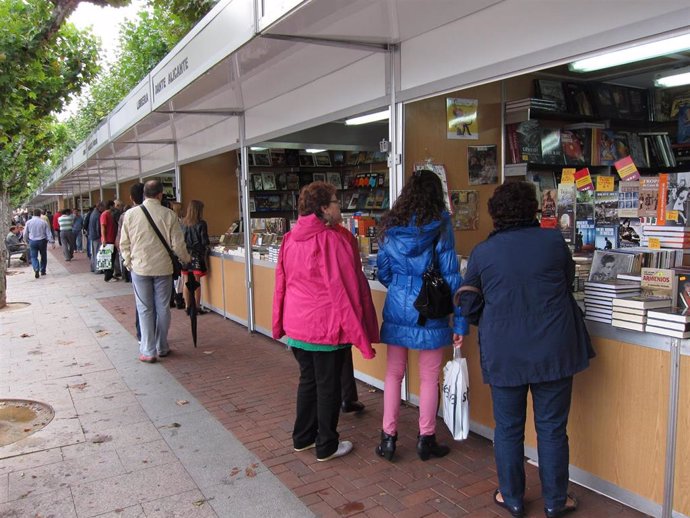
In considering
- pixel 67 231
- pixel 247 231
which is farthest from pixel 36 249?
pixel 247 231

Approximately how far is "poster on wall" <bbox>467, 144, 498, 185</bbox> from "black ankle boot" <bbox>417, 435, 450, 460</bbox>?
2.19 meters

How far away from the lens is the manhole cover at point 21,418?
3.87 m

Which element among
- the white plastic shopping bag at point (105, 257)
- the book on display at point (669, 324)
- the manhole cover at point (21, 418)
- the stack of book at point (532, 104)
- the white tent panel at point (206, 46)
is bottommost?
the manhole cover at point (21, 418)

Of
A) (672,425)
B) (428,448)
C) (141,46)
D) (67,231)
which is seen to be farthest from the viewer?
(141,46)

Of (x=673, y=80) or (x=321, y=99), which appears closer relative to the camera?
(x=673, y=80)

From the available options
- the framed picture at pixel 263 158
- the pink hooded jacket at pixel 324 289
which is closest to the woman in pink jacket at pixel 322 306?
the pink hooded jacket at pixel 324 289

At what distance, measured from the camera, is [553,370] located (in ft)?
8.09

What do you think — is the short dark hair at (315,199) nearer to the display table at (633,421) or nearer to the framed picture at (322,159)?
the display table at (633,421)

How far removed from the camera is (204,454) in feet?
11.4

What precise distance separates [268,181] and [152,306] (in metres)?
3.56

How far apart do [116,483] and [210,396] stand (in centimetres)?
144

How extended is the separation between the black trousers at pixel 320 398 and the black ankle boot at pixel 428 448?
496 mm

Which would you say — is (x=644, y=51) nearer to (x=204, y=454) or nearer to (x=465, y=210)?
(x=465, y=210)

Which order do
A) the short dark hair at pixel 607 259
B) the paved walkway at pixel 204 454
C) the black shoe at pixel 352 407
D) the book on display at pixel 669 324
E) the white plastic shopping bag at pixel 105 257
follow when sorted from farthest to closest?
the white plastic shopping bag at pixel 105 257 → the black shoe at pixel 352 407 → the short dark hair at pixel 607 259 → the paved walkway at pixel 204 454 → the book on display at pixel 669 324
